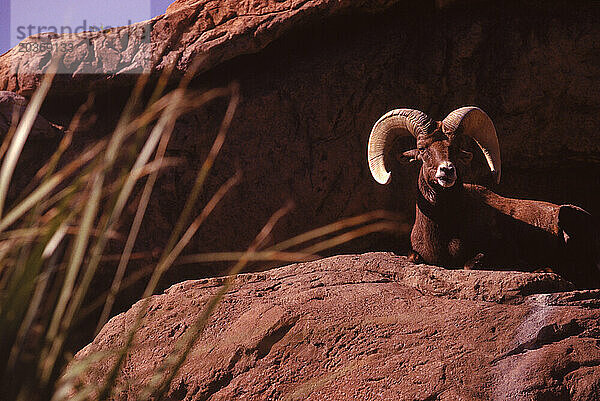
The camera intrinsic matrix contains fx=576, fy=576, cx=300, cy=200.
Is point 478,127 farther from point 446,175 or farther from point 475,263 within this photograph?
point 475,263

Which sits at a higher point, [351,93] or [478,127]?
[351,93]

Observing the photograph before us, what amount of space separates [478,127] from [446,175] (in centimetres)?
102

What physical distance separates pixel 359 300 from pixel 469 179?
3506mm

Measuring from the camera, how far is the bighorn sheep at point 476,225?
504 cm

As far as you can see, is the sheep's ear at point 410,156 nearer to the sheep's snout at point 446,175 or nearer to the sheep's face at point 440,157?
the sheep's face at point 440,157

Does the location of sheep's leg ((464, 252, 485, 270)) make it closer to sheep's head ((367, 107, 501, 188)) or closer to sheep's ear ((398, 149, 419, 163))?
sheep's head ((367, 107, 501, 188))

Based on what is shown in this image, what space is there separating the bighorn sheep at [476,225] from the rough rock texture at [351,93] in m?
1.36

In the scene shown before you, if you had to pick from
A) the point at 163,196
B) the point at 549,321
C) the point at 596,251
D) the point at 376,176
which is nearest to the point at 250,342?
the point at 549,321

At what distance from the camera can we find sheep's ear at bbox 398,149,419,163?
5.32 m

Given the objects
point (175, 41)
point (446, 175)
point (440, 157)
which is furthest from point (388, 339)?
point (175, 41)

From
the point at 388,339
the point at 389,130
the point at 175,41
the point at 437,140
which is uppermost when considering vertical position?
the point at 175,41

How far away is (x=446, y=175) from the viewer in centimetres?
467

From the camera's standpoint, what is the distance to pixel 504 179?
6.69 metres

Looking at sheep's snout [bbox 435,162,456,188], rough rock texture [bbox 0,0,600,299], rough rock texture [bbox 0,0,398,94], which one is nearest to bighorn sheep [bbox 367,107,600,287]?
sheep's snout [bbox 435,162,456,188]
